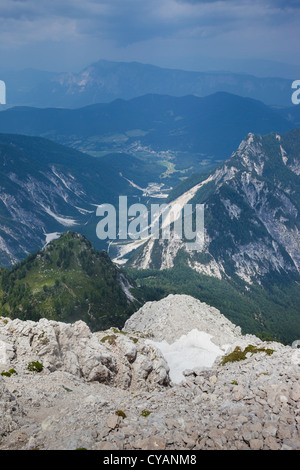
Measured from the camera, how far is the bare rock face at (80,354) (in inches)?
2616

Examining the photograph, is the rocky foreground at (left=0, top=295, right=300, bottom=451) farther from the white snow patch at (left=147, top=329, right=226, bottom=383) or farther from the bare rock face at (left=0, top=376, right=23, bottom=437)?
the white snow patch at (left=147, top=329, right=226, bottom=383)

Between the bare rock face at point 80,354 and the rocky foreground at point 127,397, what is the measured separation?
0.18 meters

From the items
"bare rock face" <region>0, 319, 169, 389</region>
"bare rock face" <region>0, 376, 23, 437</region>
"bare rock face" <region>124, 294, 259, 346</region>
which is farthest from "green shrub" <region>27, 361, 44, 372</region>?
"bare rock face" <region>124, 294, 259, 346</region>

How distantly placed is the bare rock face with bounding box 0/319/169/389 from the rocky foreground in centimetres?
18

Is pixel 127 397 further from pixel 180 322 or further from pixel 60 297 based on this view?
pixel 60 297

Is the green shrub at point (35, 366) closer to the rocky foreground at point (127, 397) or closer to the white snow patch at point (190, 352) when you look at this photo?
the rocky foreground at point (127, 397)

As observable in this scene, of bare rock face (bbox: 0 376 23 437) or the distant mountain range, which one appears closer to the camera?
bare rock face (bbox: 0 376 23 437)

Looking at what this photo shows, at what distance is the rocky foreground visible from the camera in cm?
3653

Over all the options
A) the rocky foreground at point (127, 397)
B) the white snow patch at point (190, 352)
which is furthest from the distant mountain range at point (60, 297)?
the rocky foreground at point (127, 397)

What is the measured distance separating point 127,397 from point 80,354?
19448 millimetres

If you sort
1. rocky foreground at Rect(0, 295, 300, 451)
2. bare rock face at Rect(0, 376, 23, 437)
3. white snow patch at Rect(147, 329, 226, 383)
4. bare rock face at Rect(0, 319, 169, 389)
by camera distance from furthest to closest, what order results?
1. white snow patch at Rect(147, 329, 226, 383)
2. bare rock face at Rect(0, 319, 169, 389)
3. bare rock face at Rect(0, 376, 23, 437)
4. rocky foreground at Rect(0, 295, 300, 451)

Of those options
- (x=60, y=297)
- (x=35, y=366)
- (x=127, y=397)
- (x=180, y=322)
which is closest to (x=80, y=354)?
(x=35, y=366)

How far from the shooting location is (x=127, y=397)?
55750mm
